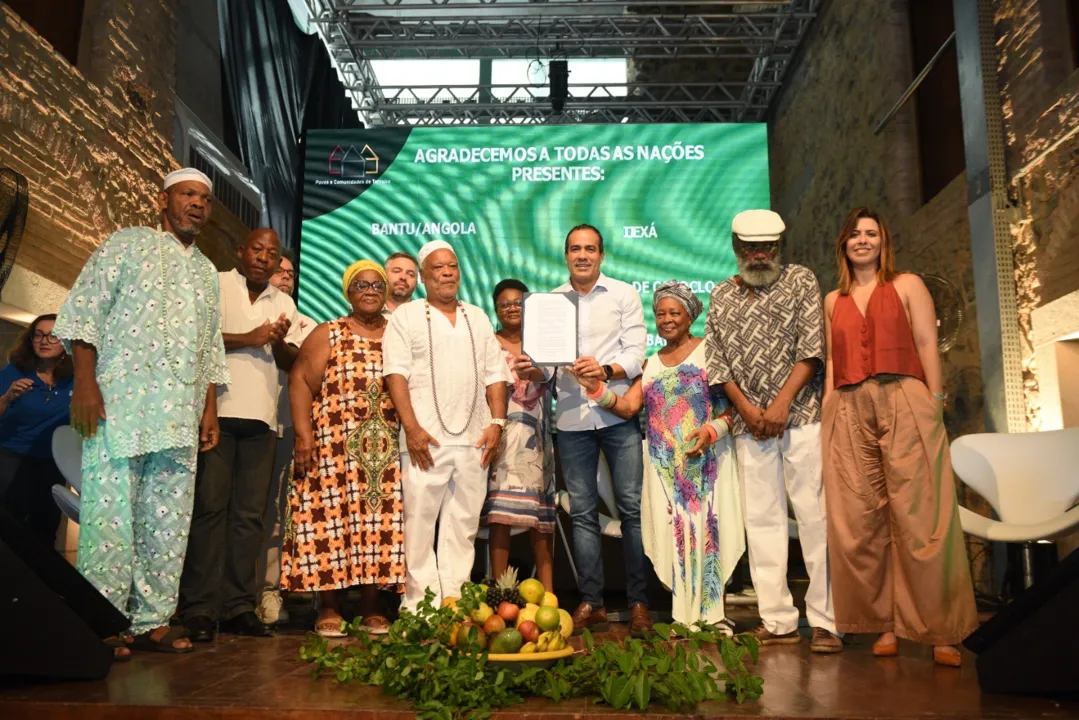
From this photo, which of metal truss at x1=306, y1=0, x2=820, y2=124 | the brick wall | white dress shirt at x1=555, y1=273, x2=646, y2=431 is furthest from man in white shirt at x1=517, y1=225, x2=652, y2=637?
metal truss at x1=306, y1=0, x2=820, y2=124

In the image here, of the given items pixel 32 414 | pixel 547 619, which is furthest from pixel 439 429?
pixel 32 414

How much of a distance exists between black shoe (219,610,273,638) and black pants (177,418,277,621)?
0.11 ft

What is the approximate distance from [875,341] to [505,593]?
165cm

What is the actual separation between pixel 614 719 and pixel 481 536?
79.1 inches

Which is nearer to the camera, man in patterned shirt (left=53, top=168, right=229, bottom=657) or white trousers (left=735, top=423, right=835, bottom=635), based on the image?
man in patterned shirt (left=53, top=168, right=229, bottom=657)

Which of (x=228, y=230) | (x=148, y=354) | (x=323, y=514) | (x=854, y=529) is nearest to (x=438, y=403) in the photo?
(x=323, y=514)

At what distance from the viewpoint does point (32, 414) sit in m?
4.83

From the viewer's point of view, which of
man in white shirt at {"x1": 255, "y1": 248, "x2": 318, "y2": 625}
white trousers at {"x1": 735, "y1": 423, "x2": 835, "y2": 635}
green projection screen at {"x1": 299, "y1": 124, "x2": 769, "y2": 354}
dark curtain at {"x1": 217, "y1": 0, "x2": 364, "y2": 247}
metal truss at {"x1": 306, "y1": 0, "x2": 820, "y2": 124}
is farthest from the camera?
metal truss at {"x1": 306, "y1": 0, "x2": 820, "y2": 124}

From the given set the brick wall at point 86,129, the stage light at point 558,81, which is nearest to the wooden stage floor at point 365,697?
the brick wall at point 86,129

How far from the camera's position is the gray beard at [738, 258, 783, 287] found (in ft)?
12.0

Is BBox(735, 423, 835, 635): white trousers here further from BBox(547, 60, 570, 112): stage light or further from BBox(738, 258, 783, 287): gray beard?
BBox(547, 60, 570, 112): stage light

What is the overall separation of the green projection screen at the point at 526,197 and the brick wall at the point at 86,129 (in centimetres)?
128

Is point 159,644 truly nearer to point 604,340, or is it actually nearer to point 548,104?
point 604,340

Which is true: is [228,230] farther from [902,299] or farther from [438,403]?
[902,299]
